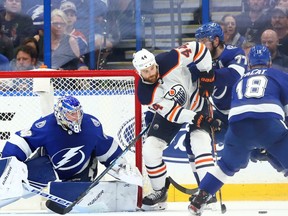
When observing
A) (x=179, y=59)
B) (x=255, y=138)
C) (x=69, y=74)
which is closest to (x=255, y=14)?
(x=179, y=59)

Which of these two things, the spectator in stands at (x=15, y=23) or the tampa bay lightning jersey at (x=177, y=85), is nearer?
the tampa bay lightning jersey at (x=177, y=85)

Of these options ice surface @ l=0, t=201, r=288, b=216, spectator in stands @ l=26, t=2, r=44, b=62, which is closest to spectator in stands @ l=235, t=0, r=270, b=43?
ice surface @ l=0, t=201, r=288, b=216

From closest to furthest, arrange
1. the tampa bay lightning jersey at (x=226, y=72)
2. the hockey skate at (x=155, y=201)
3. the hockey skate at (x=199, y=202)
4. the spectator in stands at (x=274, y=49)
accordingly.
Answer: the hockey skate at (x=199, y=202)
the hockey skate at (x=155, y=201)
the tampa bay lightning jersey at (x=226, y=72)
the spectator in stands at (x=274, y=49)

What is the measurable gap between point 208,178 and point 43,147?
1018mm

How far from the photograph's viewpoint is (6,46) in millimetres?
5562

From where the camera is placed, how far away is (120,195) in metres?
4.56

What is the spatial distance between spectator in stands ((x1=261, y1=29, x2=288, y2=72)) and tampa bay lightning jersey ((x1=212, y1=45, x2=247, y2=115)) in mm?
529

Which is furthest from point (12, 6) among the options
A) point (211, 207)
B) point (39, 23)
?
point (211, 207)

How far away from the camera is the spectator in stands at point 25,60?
18.0 feet

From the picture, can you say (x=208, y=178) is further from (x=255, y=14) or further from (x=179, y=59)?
(x=255, y=14)

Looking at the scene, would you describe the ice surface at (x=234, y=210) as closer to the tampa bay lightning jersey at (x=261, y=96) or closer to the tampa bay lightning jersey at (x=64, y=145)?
the tampa bay lightning jersey at (x=64, y=145)

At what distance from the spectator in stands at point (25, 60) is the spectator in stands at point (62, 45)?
135mm

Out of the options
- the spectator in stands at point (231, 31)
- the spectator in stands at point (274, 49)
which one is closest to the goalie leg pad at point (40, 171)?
the spectator in stands at point (231, 31)

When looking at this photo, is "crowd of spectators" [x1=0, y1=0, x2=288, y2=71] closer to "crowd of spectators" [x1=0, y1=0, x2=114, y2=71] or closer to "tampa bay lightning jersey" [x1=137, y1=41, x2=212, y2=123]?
"crowd of spectators" [x1=0, y1=0, x2=114, y2=71]
